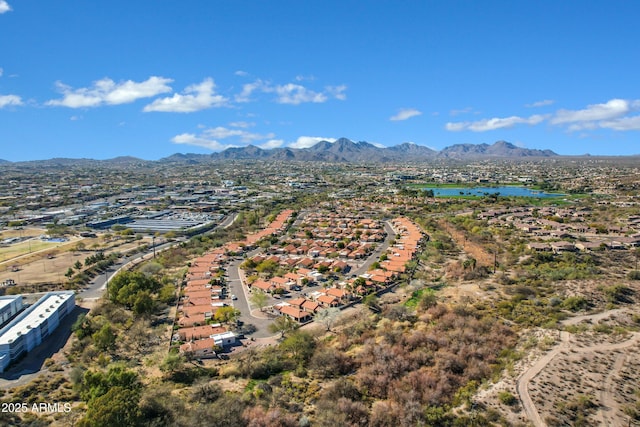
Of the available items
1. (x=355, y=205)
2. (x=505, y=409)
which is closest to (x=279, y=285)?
(x=505, y=409)

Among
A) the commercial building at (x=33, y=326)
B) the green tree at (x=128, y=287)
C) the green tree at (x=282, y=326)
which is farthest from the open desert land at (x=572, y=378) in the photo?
the green tree at (x=128, y=287)

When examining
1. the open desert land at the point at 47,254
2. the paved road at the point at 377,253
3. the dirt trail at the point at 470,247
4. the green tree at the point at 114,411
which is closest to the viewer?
the green tree at the point at 114,411

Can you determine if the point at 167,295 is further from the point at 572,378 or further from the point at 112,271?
the point at 572,378

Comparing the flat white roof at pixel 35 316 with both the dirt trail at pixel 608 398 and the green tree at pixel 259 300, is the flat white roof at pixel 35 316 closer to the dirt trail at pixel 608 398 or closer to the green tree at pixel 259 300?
the green tree at pixel 259 300

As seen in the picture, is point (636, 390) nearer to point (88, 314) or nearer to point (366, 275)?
point (366, 275)

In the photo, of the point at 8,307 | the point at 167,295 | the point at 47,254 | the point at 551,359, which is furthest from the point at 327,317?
the point at 47,254

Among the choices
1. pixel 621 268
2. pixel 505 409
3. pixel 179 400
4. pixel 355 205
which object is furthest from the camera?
pixel 355 205

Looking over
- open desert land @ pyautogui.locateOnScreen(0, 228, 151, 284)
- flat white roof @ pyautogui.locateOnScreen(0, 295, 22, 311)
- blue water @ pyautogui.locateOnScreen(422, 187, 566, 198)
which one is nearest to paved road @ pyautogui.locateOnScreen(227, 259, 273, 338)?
flat white roof @ pyautogui.locateOnScreen(0, 295, 22, 311)
